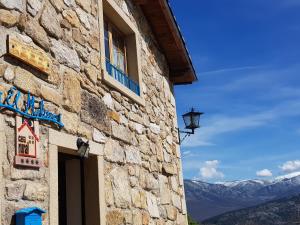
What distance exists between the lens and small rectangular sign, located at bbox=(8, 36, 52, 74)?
11.2 ft

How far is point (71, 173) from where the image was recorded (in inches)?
178

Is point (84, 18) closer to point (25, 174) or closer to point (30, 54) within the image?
Result: point (30, 54)

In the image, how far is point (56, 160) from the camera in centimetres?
373

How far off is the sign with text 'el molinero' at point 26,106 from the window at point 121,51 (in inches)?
61.3

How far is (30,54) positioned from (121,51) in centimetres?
263

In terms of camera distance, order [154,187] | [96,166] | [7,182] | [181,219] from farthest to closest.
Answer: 1. [181,219]
2. [154,187]
3. [96,166]
4. [7,182]

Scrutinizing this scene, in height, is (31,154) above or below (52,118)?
below

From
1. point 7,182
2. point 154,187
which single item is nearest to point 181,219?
point 154,187

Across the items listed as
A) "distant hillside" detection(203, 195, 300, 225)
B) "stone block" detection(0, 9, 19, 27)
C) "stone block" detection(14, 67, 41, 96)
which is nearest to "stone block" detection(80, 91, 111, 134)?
"stone block" detection(14, 67, 41, 96)

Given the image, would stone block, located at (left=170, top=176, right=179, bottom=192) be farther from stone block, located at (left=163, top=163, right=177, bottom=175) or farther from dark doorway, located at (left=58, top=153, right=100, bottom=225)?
dark doorway, located at (left=58, top=153, right=100, bottom=225)

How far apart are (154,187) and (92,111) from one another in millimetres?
1848

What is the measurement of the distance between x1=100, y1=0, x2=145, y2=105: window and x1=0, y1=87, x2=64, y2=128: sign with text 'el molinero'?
1558 mm

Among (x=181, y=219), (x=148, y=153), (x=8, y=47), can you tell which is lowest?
(x=181, y=219)

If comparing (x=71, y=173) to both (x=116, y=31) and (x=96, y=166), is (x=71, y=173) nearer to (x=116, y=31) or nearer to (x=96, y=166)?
(x=96, y=166)
